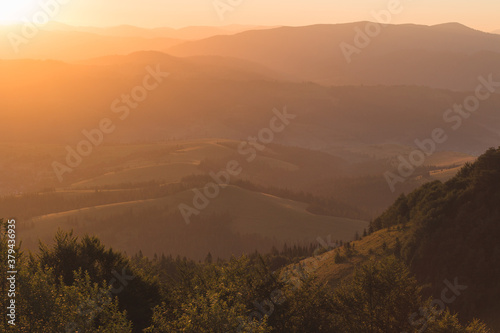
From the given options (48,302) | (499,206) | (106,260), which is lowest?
(48,302)

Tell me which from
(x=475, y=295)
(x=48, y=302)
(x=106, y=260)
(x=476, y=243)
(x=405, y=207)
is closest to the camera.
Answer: (x=48, y=302)

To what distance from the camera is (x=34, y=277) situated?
115 ft

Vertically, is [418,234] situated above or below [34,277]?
above

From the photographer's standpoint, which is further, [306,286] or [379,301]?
[306,286]

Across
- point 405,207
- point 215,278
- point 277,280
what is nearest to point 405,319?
point 277,280

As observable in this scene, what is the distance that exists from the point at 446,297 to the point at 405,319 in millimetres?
26381

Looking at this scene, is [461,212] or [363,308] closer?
[363,308]

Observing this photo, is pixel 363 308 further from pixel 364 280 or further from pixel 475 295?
pixel 475 295

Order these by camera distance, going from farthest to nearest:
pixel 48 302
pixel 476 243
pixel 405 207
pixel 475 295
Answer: pixel 405 207 < pixel 476 243 < pixel 475 295 < pixel 48 302

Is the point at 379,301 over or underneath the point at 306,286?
→ underneath

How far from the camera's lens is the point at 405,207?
105 meters

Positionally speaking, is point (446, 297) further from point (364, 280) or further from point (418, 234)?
point (364, 280)

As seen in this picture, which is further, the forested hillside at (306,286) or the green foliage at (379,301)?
the green foliage at (379,301)

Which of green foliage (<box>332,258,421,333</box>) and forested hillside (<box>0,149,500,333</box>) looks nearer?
forested hillside (<box>0,149,500,333</box>)
